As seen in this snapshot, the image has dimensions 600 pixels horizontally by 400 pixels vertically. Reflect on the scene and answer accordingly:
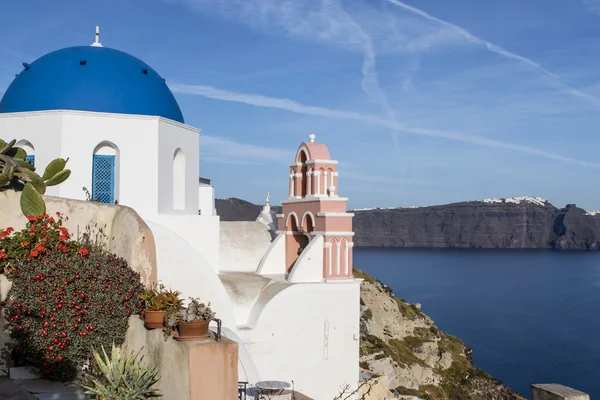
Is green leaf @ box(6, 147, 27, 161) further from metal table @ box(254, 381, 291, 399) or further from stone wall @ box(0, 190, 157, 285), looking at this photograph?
metal table @ box(254, 381, 291, 399)

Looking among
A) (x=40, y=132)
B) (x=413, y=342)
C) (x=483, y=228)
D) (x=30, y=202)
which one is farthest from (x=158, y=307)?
(x=483, y=228)

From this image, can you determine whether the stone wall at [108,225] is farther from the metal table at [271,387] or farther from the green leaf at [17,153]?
the metal table at [271,387]

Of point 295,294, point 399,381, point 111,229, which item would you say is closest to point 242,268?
point 295,294

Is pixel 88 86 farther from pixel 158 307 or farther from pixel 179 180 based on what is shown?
pixel 158 307

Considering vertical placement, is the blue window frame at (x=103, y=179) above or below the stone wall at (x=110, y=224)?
above

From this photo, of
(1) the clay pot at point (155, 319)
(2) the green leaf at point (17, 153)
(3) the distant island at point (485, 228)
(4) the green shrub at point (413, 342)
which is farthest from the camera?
(3) the distant island at point (485, 228)

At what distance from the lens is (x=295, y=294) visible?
1360 centimetres

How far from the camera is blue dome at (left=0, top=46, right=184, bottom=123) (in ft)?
42.3

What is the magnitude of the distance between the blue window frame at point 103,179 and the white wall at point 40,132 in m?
0.75

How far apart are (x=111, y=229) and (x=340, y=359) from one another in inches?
279

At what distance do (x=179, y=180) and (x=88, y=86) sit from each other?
283cm

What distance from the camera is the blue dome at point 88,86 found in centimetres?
1289

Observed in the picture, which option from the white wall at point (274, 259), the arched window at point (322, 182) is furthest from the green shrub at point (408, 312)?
the arched window at point (322, 182)

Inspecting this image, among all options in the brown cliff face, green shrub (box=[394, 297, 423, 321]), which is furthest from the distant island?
green shrub (box=[394, 297, 423, 321])
